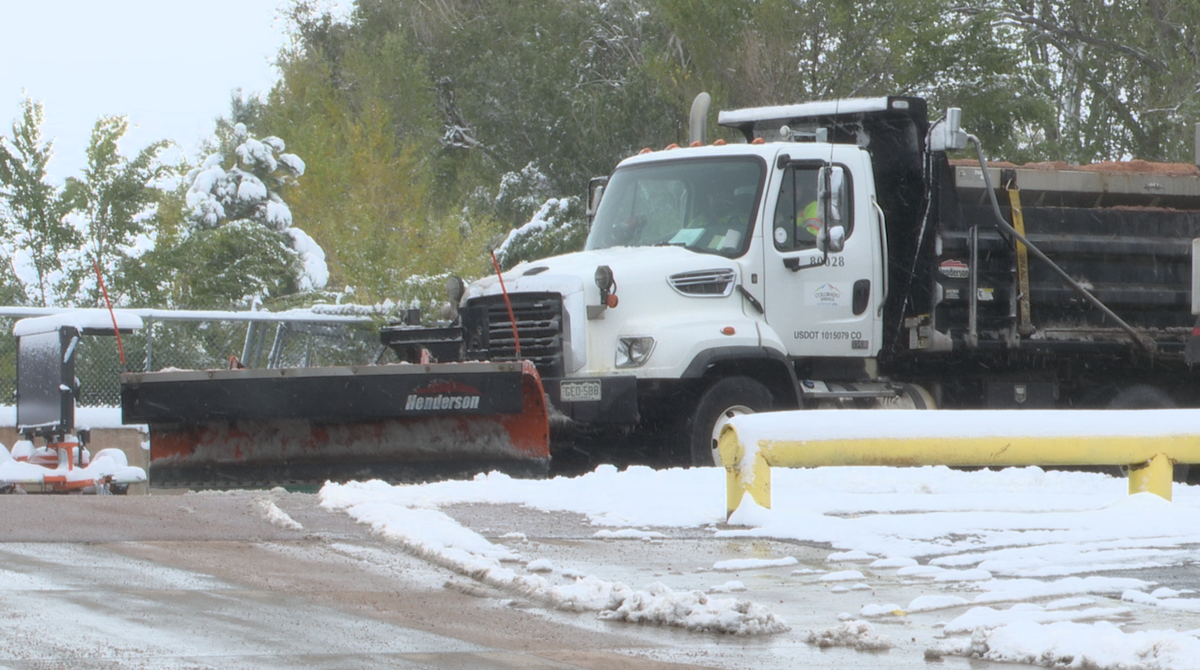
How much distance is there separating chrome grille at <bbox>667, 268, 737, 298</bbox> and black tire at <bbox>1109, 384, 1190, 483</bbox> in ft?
11.9

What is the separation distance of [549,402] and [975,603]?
5.63 metres

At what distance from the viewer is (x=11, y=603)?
214 inches

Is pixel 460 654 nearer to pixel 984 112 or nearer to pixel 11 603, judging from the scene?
pixel 11 603

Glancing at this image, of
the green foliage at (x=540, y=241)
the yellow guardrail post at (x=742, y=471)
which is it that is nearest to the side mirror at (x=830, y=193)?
the yellow guardrail post at (x=742, y=471)

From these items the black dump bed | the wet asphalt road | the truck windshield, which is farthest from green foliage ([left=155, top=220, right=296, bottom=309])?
the wet asphalt road

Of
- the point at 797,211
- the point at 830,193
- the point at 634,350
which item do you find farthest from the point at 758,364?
the point at 830,193

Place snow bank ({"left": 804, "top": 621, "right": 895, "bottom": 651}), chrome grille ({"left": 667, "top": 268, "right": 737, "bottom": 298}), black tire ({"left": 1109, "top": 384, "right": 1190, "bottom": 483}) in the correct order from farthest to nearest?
black tire ({"left": 1109, "top": 384, "right": 1190, "bottom": 483}) < chrome grille ({"left": 667, "top": 268, "right": 737, "bottom": 298}) < snow bank ({"left": 804, "top": 621, "right": 895, "bottom": 651})

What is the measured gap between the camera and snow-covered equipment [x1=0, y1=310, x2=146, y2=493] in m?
12.1

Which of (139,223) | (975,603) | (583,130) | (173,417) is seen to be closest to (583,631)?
(975,603)

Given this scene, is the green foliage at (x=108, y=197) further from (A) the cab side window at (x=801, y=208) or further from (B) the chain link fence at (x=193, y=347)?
(A) the cab side window at (x=801, y=208)

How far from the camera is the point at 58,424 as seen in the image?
1212cm

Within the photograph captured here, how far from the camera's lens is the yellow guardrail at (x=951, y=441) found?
8.01 metres

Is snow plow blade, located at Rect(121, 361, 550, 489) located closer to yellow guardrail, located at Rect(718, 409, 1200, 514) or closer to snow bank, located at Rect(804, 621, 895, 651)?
yellow guardrail, located at Rect(718, 409, 1200, 514)

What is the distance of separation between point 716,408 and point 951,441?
3.50 metres
